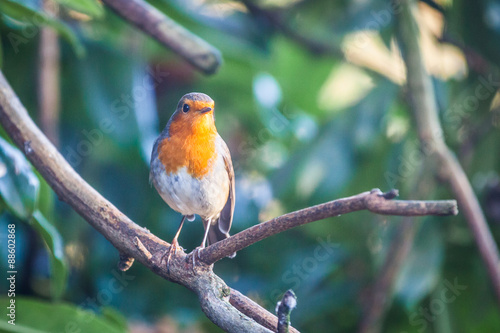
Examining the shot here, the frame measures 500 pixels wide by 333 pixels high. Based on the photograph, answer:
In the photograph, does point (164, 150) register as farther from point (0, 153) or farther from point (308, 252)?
point (308, 252)

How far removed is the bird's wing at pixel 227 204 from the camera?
5.13 feet

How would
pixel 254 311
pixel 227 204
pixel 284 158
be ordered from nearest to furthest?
pixel 254 311
pixel 227 204
pixel 284 158

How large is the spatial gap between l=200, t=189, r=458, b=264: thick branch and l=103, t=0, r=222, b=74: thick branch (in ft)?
2.70

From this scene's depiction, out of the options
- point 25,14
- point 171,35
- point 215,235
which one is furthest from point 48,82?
point 215,235

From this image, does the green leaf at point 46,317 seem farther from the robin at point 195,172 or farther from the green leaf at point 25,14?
the green leaf at point 25,14

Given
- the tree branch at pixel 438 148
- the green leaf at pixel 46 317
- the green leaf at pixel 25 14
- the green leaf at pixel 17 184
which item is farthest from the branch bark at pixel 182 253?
the tree branch at pixel 438 148

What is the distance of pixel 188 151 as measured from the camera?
159cm

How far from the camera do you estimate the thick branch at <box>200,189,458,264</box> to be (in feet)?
2.29

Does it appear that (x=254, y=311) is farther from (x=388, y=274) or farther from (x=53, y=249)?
(x=388, y=274)

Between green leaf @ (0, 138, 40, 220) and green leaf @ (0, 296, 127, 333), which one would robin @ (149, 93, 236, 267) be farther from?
green leaf @ (0, 296, 127, 333)

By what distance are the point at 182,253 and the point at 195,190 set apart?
1.59 feet

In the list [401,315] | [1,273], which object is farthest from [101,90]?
[401,315]

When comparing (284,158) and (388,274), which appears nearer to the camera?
(388,274)

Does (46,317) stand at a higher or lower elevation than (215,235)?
lower
